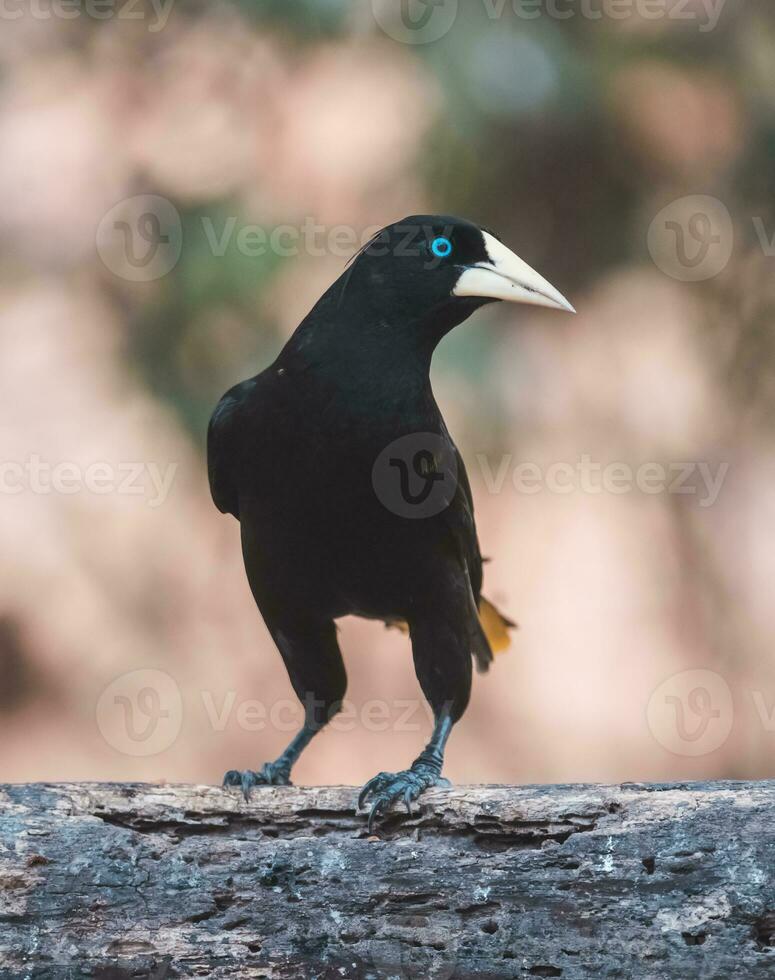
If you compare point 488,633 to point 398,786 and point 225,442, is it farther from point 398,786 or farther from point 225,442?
point 398,786

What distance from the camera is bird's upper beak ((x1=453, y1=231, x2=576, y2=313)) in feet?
11.6

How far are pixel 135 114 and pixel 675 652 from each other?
3.93 m

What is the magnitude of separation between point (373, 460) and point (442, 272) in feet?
2.00

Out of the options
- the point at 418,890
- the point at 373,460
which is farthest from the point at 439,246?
the point at 418,890

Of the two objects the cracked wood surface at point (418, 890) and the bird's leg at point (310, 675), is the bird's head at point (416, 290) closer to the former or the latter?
the bird's leg at point (310, 675)

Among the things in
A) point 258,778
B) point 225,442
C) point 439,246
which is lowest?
point 258,778

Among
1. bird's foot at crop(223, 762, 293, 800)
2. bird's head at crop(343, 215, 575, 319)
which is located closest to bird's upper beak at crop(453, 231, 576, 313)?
bird's head at crop(343, 215, 575, 319)

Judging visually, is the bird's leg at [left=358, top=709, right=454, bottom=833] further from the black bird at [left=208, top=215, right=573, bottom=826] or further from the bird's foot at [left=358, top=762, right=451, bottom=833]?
the black bird at [left=208, top=215, right=573, bottom=826]

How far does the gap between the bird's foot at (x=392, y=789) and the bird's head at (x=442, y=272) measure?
4.36ft

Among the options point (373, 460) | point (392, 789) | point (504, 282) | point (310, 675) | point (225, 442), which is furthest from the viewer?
point (310, 675)

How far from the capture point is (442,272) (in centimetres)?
355

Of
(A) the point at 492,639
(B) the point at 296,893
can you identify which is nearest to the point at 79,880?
(B) the point at 296,893

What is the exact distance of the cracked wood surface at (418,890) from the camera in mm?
2523

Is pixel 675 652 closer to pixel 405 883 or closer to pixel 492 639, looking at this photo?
pixel 492 639
